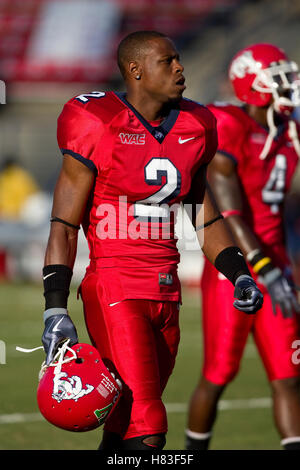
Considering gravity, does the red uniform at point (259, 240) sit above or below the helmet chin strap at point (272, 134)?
below

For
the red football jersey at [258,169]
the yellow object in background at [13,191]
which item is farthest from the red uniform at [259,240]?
the yellow object in background at [13,191]

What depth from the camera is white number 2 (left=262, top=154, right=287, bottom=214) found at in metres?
4.59

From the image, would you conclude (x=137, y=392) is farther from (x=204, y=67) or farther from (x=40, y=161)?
(x=40, y=161)

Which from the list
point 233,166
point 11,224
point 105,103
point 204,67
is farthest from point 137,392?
point 204,67

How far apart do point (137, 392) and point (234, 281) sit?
1.99 ft

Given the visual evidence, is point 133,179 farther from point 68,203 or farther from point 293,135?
point 293,135

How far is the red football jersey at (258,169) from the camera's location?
179 inches

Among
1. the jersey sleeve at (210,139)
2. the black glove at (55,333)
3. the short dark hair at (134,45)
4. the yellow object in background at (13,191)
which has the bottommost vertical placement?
the yellow object in background at (13,191)

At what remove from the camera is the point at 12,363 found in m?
7.52

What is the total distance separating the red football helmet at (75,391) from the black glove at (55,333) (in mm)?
23

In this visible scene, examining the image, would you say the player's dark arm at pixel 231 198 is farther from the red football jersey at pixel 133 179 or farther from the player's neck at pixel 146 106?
the player's neck at pixel 146 106

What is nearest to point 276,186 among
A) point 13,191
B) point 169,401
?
point 169,401

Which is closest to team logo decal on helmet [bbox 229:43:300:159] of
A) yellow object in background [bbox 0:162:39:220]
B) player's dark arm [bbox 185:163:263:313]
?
player's dark arm [bbox 185:163:263:313]

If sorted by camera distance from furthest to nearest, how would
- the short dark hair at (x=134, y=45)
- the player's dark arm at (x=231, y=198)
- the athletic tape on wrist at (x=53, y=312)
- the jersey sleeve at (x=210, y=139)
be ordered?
the player's dark arm at (x=231, y=198) < the jersey sleeve at (x=210, y=139) < the short dark hair at (x=134, y=45) < the athletic tape on wrist at (x=53, y=312)
